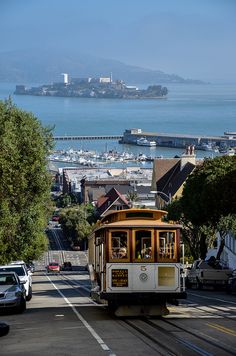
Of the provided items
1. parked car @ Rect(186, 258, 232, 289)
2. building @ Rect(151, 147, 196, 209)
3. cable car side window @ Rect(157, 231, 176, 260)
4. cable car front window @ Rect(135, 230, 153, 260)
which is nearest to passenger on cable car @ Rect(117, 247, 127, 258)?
cable car front window @ Rect(135, 230, 153, 260)

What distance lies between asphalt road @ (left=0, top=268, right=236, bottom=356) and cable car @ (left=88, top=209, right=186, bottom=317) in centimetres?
55

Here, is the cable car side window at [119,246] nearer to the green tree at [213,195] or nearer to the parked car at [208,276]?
the parked car at [208,276]

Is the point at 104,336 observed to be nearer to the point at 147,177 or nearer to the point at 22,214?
the point at 22,214

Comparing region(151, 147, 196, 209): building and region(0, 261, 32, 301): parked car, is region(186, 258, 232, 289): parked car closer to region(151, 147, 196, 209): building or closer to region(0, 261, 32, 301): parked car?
region(0, 261, 32, 301): parked car

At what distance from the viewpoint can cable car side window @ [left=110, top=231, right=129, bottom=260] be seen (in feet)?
75.0

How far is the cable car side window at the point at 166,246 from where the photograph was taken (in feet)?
74.8

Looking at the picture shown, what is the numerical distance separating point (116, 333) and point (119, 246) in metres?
4.02

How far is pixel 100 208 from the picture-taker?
130500 millimetres

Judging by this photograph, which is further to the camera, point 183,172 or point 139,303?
point 183,172

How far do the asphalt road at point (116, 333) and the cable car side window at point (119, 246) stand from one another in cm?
155

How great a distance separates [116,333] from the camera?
756 inches

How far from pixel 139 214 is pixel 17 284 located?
5.41 meters

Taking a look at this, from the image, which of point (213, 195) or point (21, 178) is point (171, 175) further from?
point (21, 178)

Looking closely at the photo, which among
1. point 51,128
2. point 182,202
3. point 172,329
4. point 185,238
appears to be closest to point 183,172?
point 185,238
